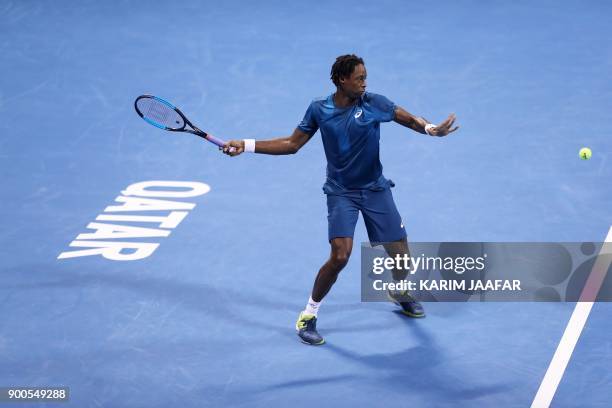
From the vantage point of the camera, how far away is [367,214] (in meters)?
8.76

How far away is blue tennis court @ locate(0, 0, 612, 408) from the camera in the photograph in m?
8.30

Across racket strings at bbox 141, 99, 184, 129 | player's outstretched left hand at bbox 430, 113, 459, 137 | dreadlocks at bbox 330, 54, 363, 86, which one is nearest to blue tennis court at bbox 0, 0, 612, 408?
racket strings at bbox 141, 99, 184, 129

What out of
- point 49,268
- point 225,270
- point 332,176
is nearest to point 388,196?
point 332,176

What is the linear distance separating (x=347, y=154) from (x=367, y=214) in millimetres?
569

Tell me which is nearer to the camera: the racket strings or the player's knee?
the player's knee

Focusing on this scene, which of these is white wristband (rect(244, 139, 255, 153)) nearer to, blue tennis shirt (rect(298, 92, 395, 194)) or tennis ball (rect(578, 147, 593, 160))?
blue tennis shirt (rect(298, 92, 395, 194))

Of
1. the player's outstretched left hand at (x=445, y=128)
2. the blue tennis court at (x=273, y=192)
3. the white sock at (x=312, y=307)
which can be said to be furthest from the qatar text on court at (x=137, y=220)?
the player's outstretched left hand at (x=445, y=128)

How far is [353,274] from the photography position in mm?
9859

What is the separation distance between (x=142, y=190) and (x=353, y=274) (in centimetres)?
291

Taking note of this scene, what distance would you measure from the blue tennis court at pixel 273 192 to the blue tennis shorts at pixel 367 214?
0.84m

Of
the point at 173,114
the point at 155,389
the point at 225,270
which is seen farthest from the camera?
the point at 225,270

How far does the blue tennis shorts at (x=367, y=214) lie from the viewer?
8.57 m

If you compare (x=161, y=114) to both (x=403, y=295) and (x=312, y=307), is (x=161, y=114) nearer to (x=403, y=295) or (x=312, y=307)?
(x=312, y=307)

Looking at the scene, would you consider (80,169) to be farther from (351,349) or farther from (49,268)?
(351,349)
